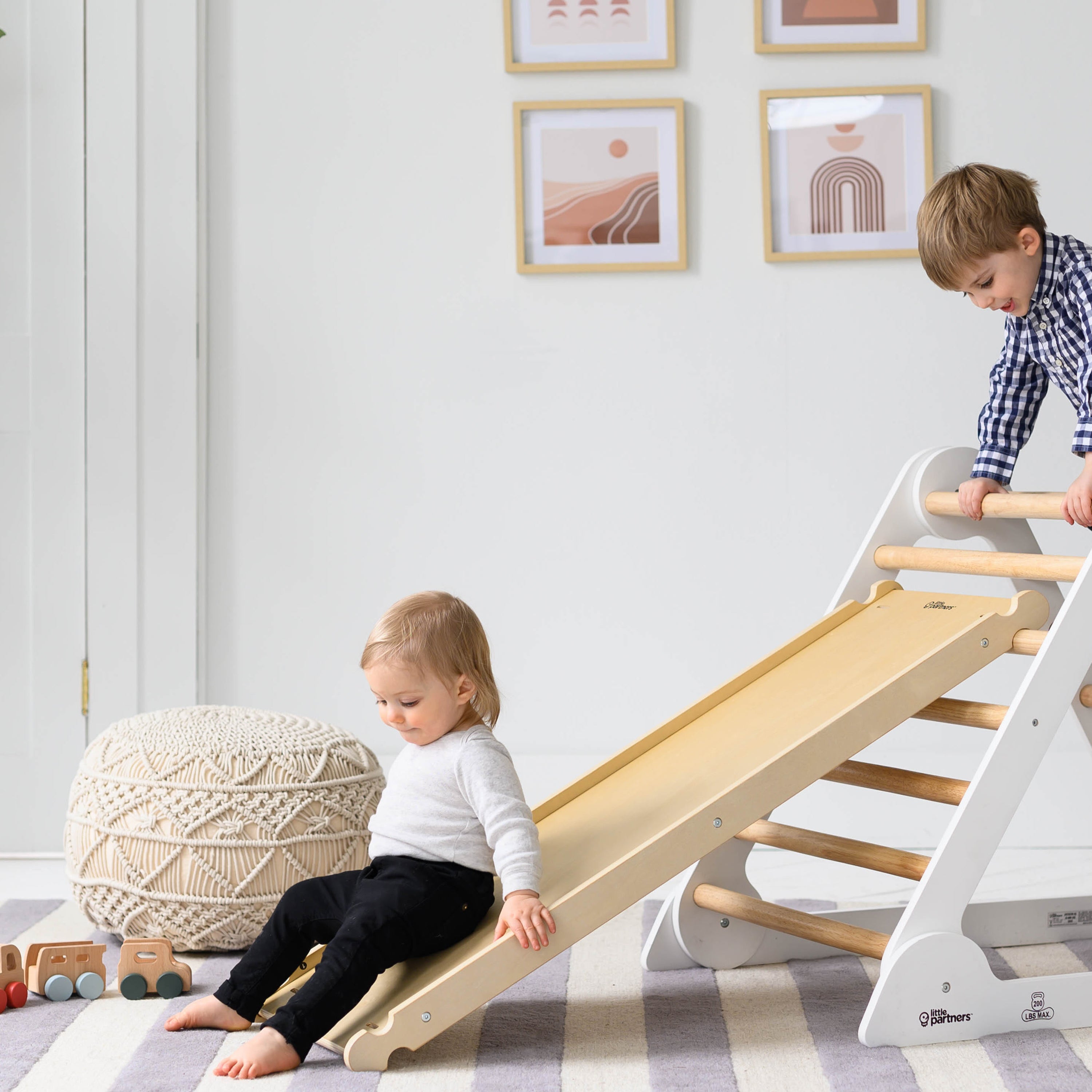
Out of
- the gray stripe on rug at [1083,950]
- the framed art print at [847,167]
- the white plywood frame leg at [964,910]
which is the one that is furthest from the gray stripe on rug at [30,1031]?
the framed art print at [847,167]

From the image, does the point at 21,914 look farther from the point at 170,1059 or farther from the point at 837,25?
the point at 837,25

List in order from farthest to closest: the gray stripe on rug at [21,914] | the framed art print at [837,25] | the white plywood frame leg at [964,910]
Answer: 1. the framed art print at [837,25]
2. the gray stripe on rug at [21,914]
3. the white plywood frame leg at [964,910]

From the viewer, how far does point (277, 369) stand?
2.29m

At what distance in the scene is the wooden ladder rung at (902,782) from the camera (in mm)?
1350

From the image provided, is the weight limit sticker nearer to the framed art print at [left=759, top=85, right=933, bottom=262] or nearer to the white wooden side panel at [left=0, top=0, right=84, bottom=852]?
the framed art print at [left=759, top=85, right=933, bottom=262]

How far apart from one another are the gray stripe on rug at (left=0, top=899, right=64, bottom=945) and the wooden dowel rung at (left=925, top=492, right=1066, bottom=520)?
1.43 meters

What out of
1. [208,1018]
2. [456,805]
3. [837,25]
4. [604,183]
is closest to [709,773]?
[456,805]

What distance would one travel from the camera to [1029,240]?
4.77ft

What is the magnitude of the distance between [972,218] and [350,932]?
3.57ft

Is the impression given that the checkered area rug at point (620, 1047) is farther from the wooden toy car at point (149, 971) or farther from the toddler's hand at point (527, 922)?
the toddler's hand at point (527, 922)

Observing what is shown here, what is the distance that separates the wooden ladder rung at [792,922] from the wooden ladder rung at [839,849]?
0.07m

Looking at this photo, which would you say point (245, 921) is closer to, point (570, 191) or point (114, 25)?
point (570, 191)

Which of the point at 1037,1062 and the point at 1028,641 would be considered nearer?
the point at 1037,1062

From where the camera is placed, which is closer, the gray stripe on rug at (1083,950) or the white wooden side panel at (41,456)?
the gray stripe on rug at (1083,950)
